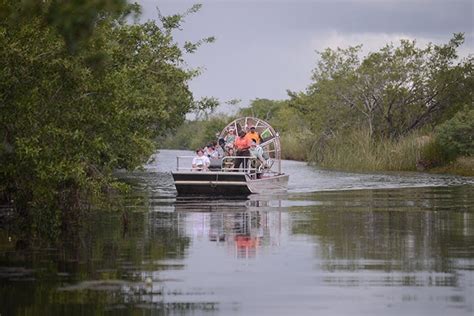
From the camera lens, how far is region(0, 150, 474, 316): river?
44.3 ft

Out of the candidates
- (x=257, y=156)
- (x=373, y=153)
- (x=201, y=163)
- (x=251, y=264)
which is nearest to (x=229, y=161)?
(x=257, y=156)

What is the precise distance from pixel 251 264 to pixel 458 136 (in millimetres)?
44947

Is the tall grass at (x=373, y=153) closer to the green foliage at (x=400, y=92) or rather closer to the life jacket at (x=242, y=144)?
the green foliage at (x=400, y=92)

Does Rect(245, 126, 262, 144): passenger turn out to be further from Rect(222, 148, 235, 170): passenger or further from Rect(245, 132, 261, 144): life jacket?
Rect(222, 148, 235, 170): passenger

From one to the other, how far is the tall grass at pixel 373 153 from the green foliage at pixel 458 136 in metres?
2.60

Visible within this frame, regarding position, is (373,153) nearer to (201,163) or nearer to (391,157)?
(391,157)

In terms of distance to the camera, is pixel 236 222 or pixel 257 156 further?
pixel 257 156

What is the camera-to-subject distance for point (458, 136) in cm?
6047

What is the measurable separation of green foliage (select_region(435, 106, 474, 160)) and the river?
3084cm

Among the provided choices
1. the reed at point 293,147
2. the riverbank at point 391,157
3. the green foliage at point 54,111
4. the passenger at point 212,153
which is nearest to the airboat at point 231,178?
the passenger at point 212,153

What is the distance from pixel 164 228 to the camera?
77.3 feet

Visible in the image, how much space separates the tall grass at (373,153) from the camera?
213ft

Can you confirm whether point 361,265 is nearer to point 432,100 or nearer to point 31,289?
point 31,289

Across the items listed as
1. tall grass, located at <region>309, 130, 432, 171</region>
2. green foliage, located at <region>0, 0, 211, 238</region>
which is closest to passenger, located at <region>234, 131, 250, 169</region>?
green foliage, located at <region>0, 0, 211, 238</region>
